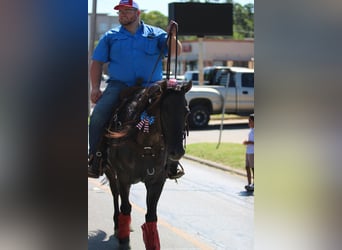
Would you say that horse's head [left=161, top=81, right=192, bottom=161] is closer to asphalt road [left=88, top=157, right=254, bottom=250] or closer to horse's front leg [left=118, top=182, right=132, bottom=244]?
horse's front leg [left=118, top=182, right=132, bottom=244]

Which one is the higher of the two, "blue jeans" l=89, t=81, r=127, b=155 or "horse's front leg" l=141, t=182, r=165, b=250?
"blue jeans" l=89, t=81, r=127, b=155

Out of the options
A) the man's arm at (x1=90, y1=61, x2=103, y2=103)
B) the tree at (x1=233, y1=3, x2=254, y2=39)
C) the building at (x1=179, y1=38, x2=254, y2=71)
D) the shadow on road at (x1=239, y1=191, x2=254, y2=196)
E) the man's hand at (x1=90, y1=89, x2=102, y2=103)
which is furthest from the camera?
the tree at (x1=233, y1=3, x2=254, y2=39)

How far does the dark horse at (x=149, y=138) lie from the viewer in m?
4.42

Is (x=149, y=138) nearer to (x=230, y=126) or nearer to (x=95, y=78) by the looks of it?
(x=95, y=78)

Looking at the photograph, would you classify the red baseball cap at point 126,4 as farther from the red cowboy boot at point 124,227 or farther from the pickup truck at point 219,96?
the pickup truck at point 219,96

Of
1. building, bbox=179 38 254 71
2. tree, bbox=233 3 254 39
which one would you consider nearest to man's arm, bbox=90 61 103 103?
building, bbox=179 38 254 71

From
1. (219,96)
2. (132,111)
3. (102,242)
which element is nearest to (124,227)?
(102,242)

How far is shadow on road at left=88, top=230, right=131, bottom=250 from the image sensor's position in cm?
536

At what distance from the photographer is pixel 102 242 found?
5.57 meters

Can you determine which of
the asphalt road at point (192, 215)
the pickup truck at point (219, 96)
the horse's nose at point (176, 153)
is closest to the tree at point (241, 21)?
the pickup truck at point (219, 96)

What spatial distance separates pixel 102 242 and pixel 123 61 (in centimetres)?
193
